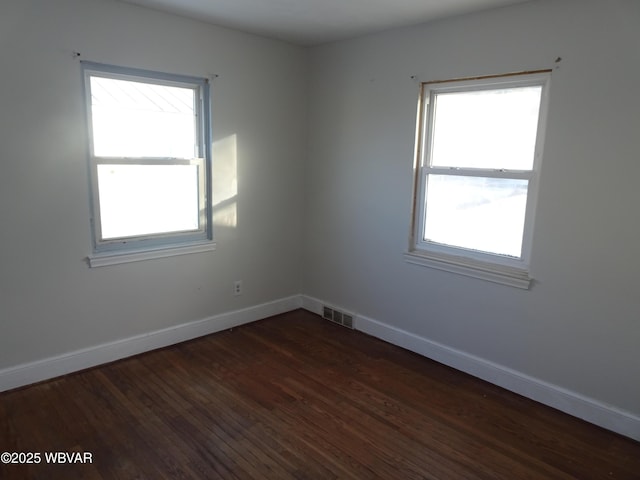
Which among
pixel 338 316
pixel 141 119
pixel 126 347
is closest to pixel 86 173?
pixel 141 119

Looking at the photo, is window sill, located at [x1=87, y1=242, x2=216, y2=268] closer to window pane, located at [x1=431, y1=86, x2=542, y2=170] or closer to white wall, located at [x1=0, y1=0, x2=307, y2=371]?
white wall, located at [x1=0, y1=0, x2=307, y2=371]

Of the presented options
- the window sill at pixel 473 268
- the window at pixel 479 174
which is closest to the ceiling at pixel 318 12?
the window at pixel 479 174

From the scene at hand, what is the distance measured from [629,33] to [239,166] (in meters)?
2.82

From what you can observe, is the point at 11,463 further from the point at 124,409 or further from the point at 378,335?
the point at 378,335

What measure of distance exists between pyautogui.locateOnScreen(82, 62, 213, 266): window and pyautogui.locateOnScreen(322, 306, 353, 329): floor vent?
4.32 ft

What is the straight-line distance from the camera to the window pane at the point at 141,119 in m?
2.96

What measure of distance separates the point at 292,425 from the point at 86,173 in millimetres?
2134

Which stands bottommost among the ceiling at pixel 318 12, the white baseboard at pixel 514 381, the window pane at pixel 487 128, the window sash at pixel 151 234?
the white baseboard at pixel 514 381

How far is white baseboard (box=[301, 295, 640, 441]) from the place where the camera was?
2539 millimetres

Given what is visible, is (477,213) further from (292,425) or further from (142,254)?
(142,254)

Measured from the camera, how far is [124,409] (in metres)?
2.62

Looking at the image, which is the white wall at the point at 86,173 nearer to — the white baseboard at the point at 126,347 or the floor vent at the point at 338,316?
the white baseboard at the point at 126,347

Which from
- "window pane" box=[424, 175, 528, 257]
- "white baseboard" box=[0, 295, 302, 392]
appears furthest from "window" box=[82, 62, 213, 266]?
"window pane" box=[424, 175, 528, 257]

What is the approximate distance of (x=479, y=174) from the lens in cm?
305
